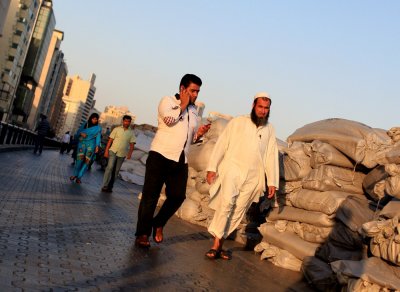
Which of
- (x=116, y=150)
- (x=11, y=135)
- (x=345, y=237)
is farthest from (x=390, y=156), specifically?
(x=11, y=135)

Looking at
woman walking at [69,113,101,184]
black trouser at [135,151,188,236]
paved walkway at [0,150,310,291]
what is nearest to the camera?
paved walkway at [0,150,310,291]

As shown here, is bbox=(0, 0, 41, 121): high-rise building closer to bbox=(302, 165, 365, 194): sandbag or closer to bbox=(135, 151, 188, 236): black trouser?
bbox=(302, 165, 365, 194): sandbag

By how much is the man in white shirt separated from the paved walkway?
34 centimetres

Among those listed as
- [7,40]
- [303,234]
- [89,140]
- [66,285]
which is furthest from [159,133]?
[7,40]

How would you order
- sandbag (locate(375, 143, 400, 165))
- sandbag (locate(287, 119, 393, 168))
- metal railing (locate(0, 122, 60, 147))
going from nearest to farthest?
1. sandbag (locate(375, 143, 400, 165))
2. sandbag (locate(287, 119, 393, 168))
3. metal railing (locate(0, 122, 60, 147))

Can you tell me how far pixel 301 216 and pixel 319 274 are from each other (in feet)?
3.81

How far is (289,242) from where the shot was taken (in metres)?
6.53

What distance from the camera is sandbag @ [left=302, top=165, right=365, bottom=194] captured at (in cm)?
675

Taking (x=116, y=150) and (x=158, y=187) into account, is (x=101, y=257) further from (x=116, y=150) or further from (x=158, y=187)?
(x=116, y=150)

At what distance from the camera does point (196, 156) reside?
31.9 ft

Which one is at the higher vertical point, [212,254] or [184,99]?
[184,99]

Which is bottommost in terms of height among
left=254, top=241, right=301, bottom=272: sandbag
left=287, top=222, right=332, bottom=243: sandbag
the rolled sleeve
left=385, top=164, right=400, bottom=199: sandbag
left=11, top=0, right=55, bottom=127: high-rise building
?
left=254, top=241, right=301, bottom=272: sandbag

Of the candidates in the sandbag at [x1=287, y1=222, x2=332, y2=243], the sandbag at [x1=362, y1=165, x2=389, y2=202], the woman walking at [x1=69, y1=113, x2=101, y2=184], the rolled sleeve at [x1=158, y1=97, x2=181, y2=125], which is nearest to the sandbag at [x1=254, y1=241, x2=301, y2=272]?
the sandbag at [x1=287, y1=222, x2=332, y2=243]

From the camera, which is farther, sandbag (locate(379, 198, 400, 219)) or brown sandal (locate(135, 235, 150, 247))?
brown sandal (locate(135, 235, 150, 247))
